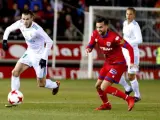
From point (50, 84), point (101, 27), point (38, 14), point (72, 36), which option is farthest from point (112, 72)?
point (38, 14)

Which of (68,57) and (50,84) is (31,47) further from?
(68,57)

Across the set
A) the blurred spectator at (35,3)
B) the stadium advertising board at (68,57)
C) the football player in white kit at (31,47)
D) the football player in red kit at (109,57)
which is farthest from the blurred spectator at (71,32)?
the football player in red kit at (109,57)

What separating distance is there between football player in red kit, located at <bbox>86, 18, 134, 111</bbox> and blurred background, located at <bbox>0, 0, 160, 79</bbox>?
390 inches

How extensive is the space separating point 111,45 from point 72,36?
1067 cm

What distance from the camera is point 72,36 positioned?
22625 millimetres

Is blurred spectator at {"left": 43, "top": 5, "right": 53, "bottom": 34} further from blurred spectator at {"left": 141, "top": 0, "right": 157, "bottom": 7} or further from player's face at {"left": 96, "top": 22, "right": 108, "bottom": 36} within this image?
player's face at {"left": 96, "top": 22, "right": 108, "bottom": 36}

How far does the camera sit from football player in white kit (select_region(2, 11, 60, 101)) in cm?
1277

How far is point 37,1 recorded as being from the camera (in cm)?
2294

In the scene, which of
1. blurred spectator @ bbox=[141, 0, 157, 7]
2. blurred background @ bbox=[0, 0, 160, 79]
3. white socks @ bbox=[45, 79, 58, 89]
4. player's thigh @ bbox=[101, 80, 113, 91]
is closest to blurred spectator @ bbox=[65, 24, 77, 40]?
blurred background @ bbox=[0, 0, 160, 79]

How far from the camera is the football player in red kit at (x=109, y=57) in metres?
11.9

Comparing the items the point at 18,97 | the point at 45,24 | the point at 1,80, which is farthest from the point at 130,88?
the point at 45,24

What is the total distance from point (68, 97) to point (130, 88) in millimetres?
1486

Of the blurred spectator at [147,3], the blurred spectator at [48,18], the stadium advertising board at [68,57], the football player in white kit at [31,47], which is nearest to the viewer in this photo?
the football player in white kit at [31,47]

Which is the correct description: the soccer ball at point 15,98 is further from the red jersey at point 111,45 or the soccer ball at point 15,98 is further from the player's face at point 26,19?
the red jersey at point 111,45
